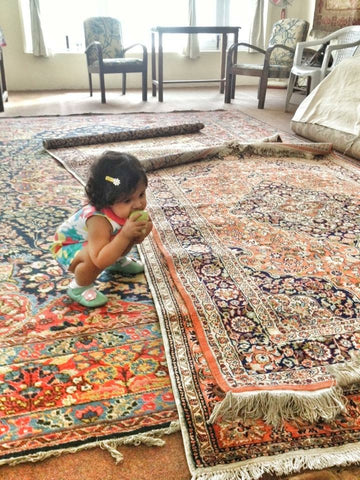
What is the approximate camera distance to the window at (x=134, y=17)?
7328 mm

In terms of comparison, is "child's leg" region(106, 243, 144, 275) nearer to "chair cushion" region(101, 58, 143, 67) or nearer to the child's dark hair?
the child's dark hair

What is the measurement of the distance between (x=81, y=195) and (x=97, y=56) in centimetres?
408

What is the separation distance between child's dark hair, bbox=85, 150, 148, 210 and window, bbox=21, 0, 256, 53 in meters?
6.65

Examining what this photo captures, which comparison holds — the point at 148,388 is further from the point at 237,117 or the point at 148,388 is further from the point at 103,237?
the point at 237,117

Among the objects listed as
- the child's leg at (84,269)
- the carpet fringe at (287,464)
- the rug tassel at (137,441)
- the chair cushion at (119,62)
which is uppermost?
the chair cushion at (119,62)

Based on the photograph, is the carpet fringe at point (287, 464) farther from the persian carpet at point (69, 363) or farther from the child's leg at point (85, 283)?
the child's leg at point (85, 283)

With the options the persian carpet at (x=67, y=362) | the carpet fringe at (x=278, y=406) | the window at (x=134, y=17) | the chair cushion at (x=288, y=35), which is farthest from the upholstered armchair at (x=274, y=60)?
the carpet fringe at (x=278, y=406)

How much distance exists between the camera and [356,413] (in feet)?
4.06

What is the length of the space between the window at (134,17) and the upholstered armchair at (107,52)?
1014 millimetres

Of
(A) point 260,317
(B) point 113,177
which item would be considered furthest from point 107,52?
(A) point 260,317

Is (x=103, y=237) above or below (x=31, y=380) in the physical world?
above

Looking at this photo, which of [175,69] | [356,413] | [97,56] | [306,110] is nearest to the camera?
[356,413]

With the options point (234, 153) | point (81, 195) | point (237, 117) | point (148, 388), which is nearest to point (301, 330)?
point (148, 388)

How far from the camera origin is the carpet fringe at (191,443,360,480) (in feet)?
3.48
